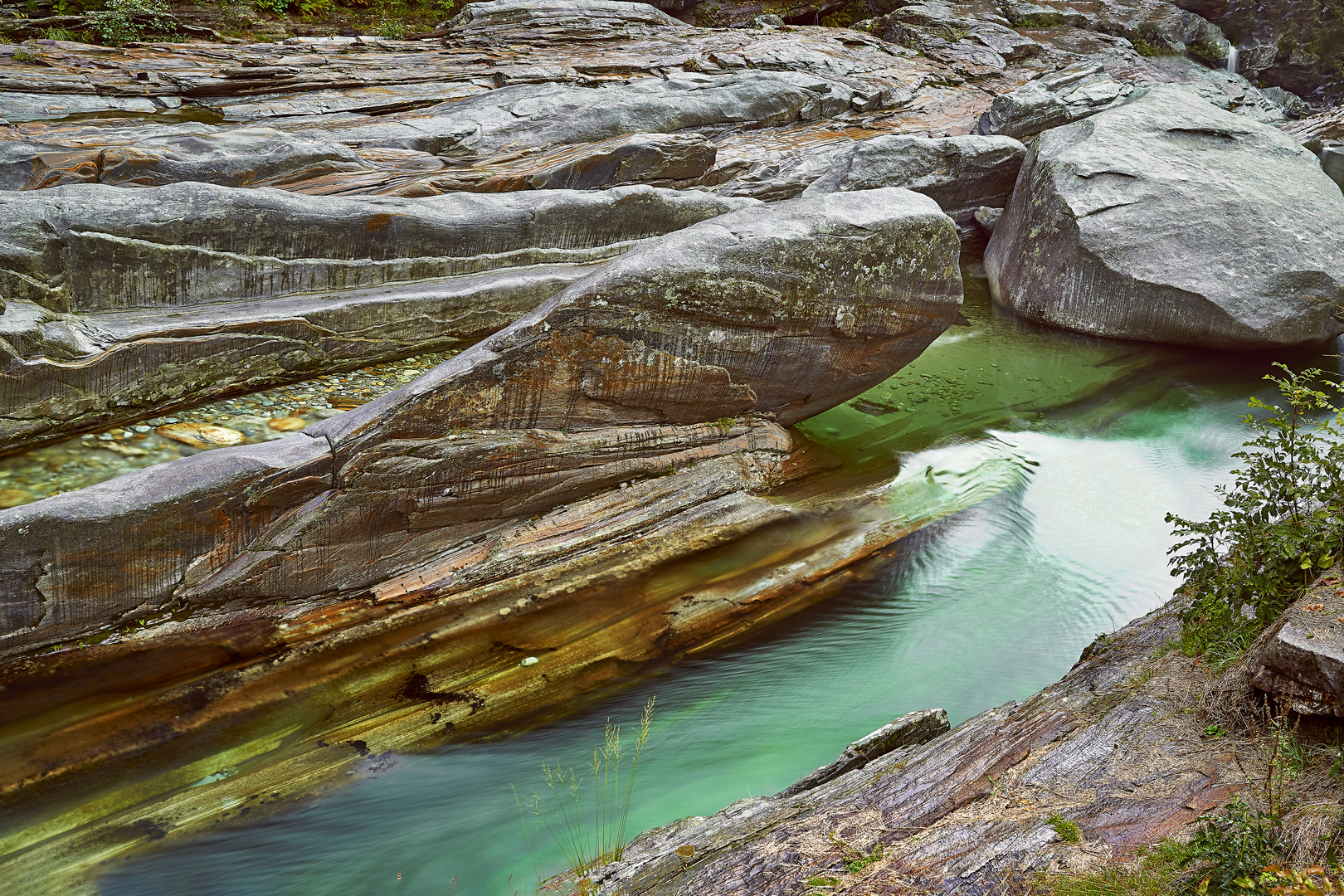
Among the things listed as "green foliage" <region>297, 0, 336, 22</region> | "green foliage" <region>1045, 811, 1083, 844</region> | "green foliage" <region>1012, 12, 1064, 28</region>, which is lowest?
"green foliage" <region>1045, 811, 1083, 844</region>

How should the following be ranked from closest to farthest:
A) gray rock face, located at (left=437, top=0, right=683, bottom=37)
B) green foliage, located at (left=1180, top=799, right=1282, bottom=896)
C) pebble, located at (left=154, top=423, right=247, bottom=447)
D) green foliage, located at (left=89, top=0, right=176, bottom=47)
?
green foliage, located at (left=1180, top=799, right=1282, bottom=896)
pebble, located at (left=154, top=423, right=247, bottom=447)
green foliage, located at (left=89, top=0, right=176, bottom=47)
gray rock face, located at (left=437, top=0, right=683, bottom=37)

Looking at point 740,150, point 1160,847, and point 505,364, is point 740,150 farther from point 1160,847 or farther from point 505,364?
point 1160,847

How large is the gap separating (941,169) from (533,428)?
1021 centimetres

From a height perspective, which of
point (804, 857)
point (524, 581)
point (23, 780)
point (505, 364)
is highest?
point (505, 364)

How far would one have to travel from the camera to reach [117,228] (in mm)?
7719

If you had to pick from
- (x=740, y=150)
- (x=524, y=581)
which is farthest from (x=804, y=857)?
(x=740, y=150)

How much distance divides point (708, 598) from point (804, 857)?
10.8ft

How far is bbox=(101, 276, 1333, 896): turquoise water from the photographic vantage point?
5152 mm

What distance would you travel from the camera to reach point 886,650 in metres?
6.95

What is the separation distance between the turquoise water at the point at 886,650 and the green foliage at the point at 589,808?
0.10 meters

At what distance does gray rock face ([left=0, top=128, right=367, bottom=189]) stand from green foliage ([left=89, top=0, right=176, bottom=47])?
20.5 ft

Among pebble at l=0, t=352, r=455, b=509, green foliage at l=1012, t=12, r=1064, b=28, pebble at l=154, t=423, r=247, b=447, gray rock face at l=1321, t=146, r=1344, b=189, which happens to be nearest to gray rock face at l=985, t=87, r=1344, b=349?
gray rock face at l=1321, t=146, r=1344, b=189

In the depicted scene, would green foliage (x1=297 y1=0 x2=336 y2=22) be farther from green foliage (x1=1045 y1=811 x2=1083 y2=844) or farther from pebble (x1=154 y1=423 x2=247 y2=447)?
green foliage (x1=1045 y1=811 x2=1083 y2=844)

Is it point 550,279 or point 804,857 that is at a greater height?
point 550,279
